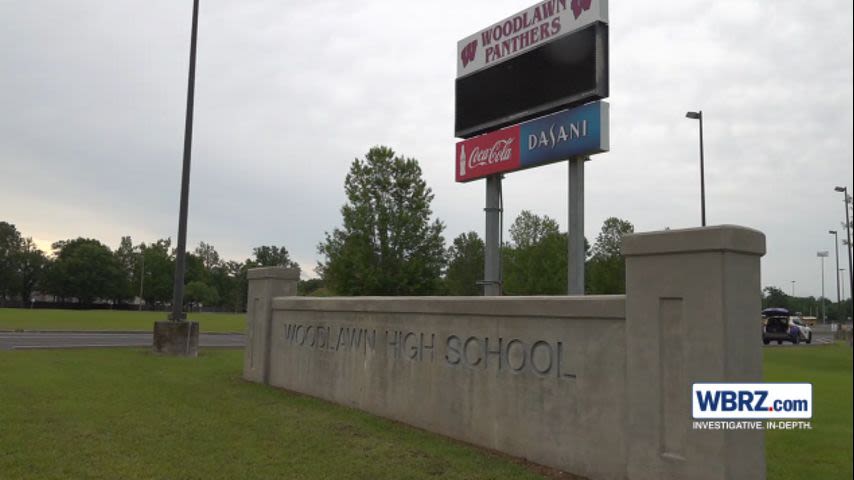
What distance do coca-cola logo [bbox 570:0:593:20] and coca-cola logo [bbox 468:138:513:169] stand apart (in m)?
2.65

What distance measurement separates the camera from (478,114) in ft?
46.8

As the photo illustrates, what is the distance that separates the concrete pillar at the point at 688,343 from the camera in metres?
4.85

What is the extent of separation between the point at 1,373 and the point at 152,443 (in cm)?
658

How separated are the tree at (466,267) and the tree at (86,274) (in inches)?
2497

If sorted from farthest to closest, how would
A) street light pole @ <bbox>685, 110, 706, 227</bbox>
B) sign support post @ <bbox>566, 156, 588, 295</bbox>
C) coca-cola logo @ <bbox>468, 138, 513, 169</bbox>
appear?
street light pole @ <bbox>685, 110, 706, 227</bbox>, coca-cola logo @ <bbox>468, 138, 513, 169</bbox>, sign support post @ <bbox>566, 156, 588, 295</bbox>

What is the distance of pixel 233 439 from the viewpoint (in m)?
7.22

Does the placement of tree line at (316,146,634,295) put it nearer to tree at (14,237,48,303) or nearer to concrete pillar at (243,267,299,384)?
concrete pillar at (243,267,299,384)

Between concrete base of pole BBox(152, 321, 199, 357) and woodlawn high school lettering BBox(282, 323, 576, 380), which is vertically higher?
woodlawn high school lettering BBox(282, 323, 576, 380)

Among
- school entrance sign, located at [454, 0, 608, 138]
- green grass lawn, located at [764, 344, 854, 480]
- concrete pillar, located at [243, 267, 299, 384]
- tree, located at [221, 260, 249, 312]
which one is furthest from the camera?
tree, located at [221, 260, 249, 312]

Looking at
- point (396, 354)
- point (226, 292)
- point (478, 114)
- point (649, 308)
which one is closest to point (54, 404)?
point (396, 354)

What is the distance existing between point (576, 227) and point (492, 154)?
9.64 feet

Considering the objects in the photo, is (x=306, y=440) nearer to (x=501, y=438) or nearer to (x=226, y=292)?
(x=501, y=438)

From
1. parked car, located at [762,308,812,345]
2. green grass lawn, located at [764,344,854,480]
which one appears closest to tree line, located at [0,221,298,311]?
parked car, located at [762,308,812,345]

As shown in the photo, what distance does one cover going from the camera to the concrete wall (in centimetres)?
492
